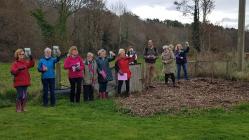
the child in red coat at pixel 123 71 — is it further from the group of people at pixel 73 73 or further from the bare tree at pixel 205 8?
the bare tree at pixel 205 8

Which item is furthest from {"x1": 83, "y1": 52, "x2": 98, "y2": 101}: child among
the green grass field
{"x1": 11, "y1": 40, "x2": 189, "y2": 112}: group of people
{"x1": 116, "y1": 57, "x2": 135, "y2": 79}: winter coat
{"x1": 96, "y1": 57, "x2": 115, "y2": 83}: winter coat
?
the green grass field

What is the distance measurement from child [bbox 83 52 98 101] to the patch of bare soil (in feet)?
4.05

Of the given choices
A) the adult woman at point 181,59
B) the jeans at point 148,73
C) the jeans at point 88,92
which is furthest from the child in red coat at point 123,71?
the adult woman at point 181,59

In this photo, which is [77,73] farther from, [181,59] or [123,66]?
[181,59]

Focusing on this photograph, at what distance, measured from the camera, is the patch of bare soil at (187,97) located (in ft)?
43.2

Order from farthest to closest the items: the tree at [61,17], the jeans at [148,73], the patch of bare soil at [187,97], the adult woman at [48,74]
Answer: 1. the tree at [61,17]
2. the jeans at [148,73]
3. the adult woman at [48,74]
4. the patch of bare soil at [187,97]

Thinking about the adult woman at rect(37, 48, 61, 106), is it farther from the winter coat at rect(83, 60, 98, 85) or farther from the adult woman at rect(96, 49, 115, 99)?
the adult woman at rect(96, 49, 115, 99)

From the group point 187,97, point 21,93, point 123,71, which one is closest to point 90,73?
point 123,71

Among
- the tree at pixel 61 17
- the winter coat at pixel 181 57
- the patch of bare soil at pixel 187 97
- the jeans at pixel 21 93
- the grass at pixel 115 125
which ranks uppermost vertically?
the tree at pixel 61 17

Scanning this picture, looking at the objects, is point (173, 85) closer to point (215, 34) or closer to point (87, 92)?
point (87, 92)

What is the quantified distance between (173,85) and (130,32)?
72284 mm

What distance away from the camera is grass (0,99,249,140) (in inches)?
384

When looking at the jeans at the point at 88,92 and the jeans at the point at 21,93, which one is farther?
the jeans at the point at 88,92

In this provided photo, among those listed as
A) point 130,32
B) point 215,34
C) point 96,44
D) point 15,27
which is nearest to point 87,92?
point 215,34
